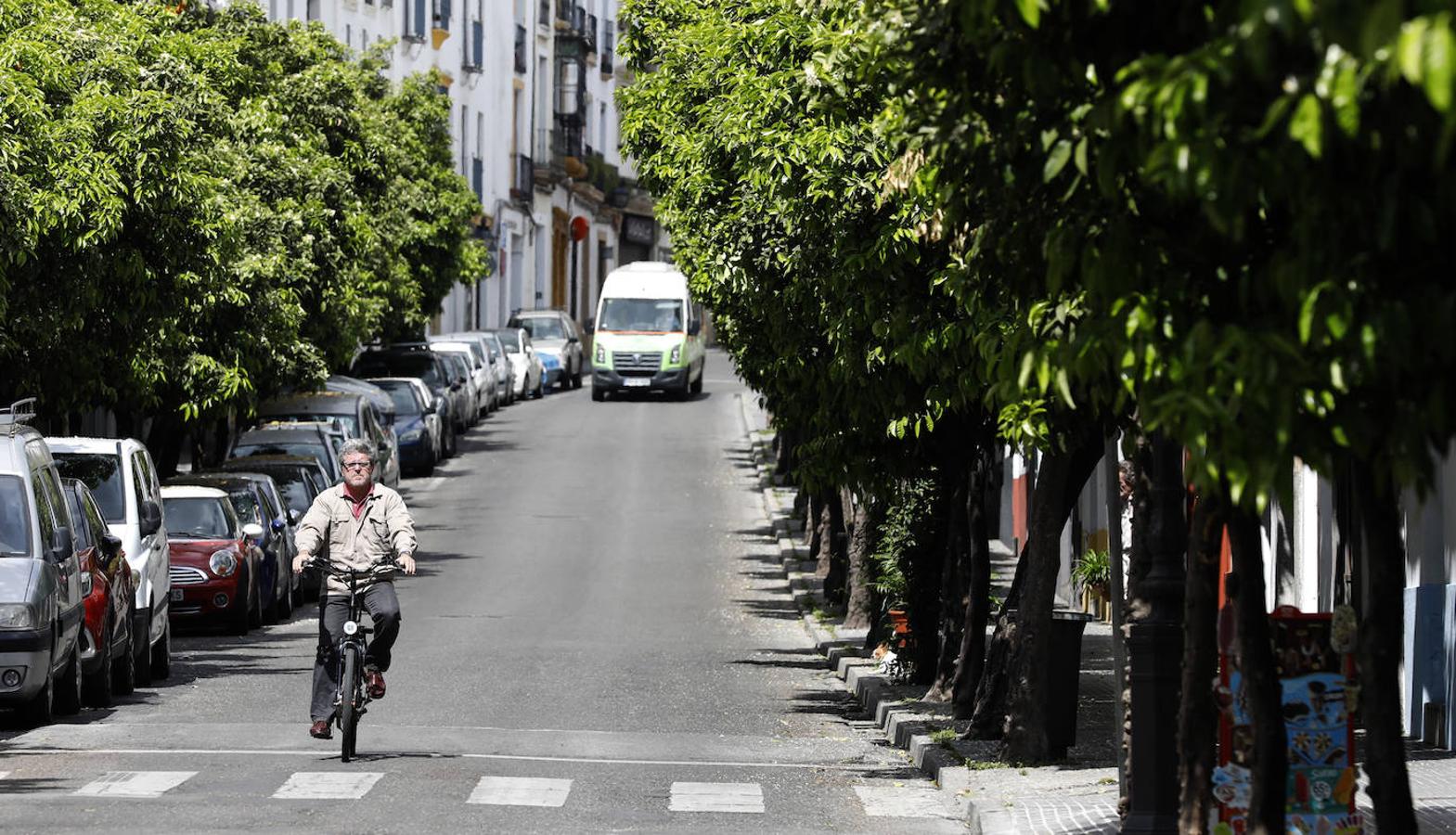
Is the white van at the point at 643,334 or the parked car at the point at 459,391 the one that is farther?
the white van at the point at 643,334

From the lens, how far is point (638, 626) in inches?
945

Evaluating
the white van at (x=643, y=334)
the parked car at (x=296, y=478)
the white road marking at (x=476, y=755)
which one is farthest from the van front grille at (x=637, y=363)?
the white road marking at (x=476, y=755)

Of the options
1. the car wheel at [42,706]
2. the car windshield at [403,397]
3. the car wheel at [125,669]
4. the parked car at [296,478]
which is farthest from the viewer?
the car windshield at [403,397]

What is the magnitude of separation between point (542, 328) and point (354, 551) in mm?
49225

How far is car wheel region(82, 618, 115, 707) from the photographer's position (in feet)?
53.8

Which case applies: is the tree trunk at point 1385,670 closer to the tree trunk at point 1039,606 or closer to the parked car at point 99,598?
the tree trunk at point 1039,606

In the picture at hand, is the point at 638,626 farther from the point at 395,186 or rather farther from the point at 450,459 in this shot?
the point at 450,459

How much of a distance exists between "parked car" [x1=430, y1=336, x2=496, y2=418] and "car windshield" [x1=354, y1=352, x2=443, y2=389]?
1682 mm

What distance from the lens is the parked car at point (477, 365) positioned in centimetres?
4953

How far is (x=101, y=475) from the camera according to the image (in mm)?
19734

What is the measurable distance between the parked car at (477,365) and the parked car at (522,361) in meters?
2.80

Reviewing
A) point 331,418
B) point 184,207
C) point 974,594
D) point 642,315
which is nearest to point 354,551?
point 974,594

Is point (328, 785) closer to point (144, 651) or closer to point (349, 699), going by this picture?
point (349, 699)

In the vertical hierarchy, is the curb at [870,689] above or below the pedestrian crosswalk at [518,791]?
below
